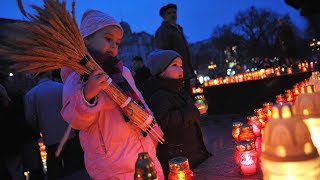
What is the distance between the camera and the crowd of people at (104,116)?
2.04 m

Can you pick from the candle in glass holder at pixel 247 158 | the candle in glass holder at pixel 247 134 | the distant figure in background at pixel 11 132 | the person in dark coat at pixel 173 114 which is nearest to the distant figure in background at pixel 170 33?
the distant figure in background at pixel 11 132

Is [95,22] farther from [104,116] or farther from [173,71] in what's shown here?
[173,71]

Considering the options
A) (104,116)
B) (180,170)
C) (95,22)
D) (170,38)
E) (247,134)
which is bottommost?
(180,170)

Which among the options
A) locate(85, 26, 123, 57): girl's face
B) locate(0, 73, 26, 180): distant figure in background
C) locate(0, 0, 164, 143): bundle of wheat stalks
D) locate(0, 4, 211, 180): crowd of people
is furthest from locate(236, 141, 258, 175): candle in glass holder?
locate(0, 73, 26, 180): distant figure in background

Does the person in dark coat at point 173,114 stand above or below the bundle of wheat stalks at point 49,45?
below

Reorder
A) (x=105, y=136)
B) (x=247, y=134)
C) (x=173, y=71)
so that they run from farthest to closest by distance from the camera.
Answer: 1. (x=173, y=71)
2. (x=247, y=134)
3. (x=105, y=136)

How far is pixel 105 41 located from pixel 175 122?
1067mm

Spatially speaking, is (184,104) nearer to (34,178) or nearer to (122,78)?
(122,78)

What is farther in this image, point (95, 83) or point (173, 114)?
point (173, 114)

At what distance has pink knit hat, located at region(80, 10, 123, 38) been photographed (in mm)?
2152

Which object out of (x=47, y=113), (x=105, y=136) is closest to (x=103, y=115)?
(x=105, y=136)

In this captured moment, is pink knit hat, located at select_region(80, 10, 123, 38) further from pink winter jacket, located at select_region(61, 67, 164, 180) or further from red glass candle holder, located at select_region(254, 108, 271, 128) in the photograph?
red glass candle holder, located at select_region(254, 108, 271, 128)

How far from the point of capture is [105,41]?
218 centimetres

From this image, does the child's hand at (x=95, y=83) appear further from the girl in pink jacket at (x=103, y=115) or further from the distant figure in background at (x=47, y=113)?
the distant figure in background at (x=47, y=113)
